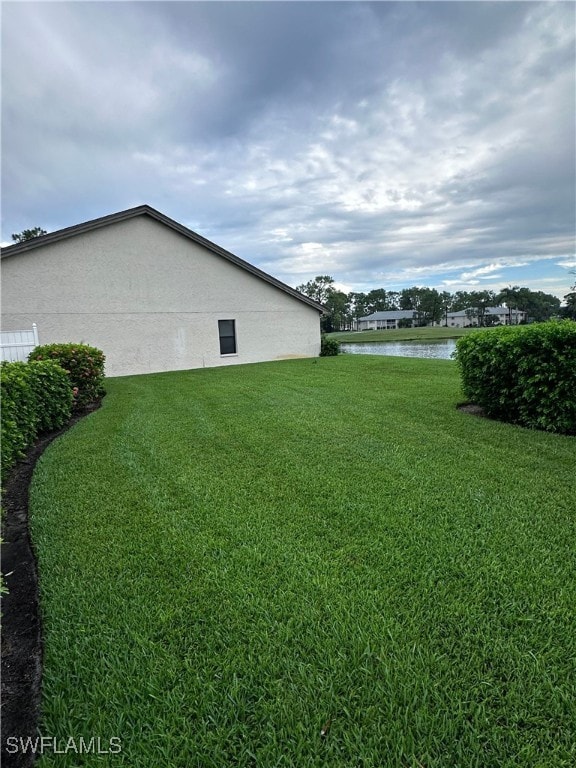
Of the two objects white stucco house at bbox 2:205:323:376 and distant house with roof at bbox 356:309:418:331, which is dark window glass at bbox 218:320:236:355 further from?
distant house with roof at bbox 356:309:418:331

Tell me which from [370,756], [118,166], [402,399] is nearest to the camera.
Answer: [370,756]

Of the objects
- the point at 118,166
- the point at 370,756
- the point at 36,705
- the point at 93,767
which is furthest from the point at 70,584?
the point at 118,166

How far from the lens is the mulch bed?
1.44 metres

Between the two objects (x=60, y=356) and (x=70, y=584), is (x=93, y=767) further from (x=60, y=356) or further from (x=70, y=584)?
(x=60, y=356)

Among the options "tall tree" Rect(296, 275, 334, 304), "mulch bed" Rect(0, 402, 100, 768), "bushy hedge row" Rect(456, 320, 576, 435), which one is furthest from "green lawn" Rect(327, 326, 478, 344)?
"mulch bed" Rect(0, 402, 100, 768)

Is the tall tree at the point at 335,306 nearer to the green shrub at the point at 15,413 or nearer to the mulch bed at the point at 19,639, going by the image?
the green shrub at the point at 15,413

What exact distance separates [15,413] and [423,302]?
91.2 m

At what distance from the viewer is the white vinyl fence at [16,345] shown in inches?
294

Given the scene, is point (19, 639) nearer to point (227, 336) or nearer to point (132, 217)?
point (132, 217)

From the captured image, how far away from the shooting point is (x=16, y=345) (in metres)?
7.76

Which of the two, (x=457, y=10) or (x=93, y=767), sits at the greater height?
(x=457, y=10)

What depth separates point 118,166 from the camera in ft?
38.5

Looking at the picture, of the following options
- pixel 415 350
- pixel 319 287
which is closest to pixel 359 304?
pixel 319 287

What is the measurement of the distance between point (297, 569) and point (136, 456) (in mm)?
2878
